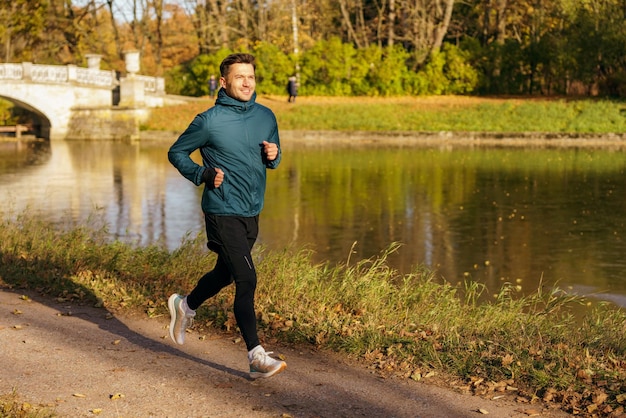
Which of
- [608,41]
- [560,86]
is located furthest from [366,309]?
[560,86]

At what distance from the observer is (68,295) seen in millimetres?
8883

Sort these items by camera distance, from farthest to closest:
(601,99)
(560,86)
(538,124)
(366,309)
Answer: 1. (560,86)
2. (601,99)
3. (538,124)
4. (366,309)

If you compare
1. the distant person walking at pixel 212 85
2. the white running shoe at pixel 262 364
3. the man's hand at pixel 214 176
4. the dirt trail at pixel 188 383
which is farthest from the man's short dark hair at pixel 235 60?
the distant person walking at pixel 212 85

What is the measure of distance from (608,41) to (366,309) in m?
43.8

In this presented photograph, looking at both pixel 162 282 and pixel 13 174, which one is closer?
pixel 162 282

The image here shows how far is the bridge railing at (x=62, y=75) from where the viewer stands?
150 ft

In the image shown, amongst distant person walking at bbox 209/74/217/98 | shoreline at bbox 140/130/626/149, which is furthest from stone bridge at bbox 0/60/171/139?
distant person walking at bbox 209/74/217/98

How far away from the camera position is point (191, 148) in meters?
6.21

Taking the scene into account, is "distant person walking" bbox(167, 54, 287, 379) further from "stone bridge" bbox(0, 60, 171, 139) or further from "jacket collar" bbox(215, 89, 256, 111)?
"stone bridge" bbox(0, 60, 171, 139)

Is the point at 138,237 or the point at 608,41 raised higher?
the point at 608,41

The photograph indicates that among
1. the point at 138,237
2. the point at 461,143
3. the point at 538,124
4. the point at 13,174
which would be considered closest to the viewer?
the point at 138,237

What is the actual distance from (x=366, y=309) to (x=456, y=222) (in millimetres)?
10191

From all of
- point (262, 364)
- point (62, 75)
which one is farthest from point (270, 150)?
point (62, 75)

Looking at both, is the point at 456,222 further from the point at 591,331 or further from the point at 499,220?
the point at 591,331
